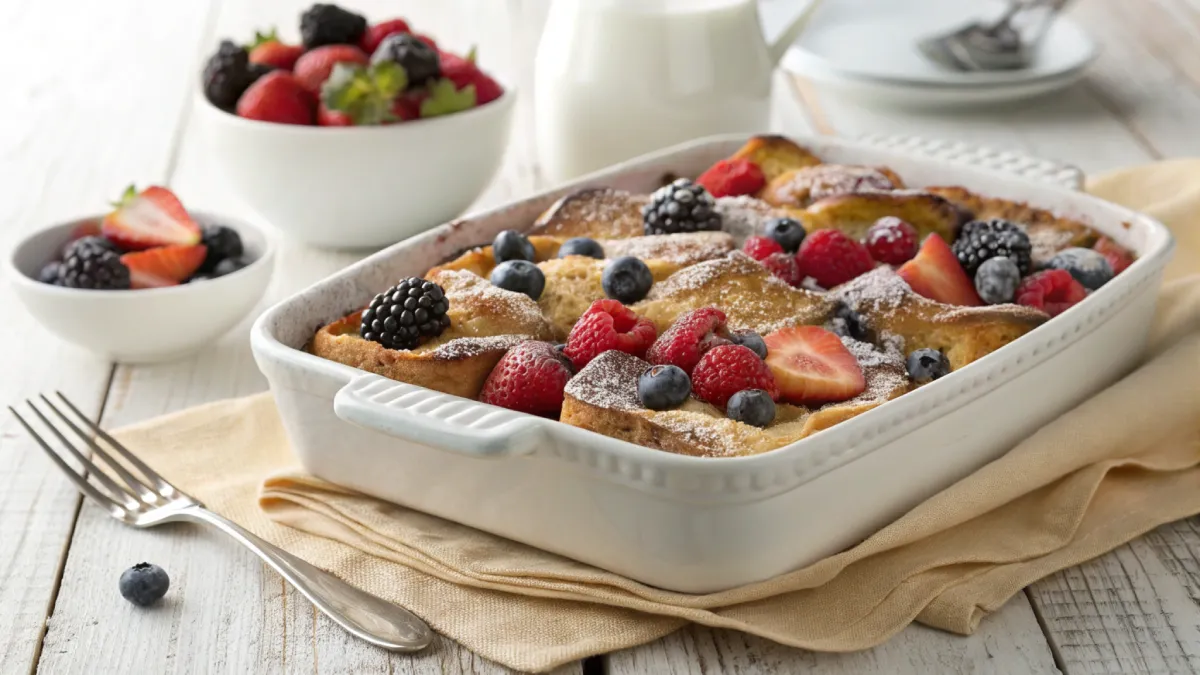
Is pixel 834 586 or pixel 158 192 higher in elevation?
pixel 158 192

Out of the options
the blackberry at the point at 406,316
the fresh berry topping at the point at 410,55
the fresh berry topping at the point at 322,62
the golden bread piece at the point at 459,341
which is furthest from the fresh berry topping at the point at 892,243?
the fresh berry topping at the point at 322,62

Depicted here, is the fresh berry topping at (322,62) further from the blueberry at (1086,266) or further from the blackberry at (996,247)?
the blueberry at (1086,266)

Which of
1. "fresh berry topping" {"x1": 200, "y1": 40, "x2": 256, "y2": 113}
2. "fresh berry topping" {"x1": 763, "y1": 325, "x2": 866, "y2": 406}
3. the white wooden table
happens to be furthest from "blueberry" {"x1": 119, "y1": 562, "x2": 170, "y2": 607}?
"fresh berry topping" {"x1": 200, "y1": 40, "x2": 256, "y2": 113}

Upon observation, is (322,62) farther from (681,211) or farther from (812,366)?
(812,366)

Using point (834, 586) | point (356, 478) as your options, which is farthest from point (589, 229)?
point (834, 586)

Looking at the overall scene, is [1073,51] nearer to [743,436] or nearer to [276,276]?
[276,276]

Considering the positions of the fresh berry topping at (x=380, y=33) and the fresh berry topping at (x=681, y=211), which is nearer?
the fresh berry topping at (x=681, y=211)
